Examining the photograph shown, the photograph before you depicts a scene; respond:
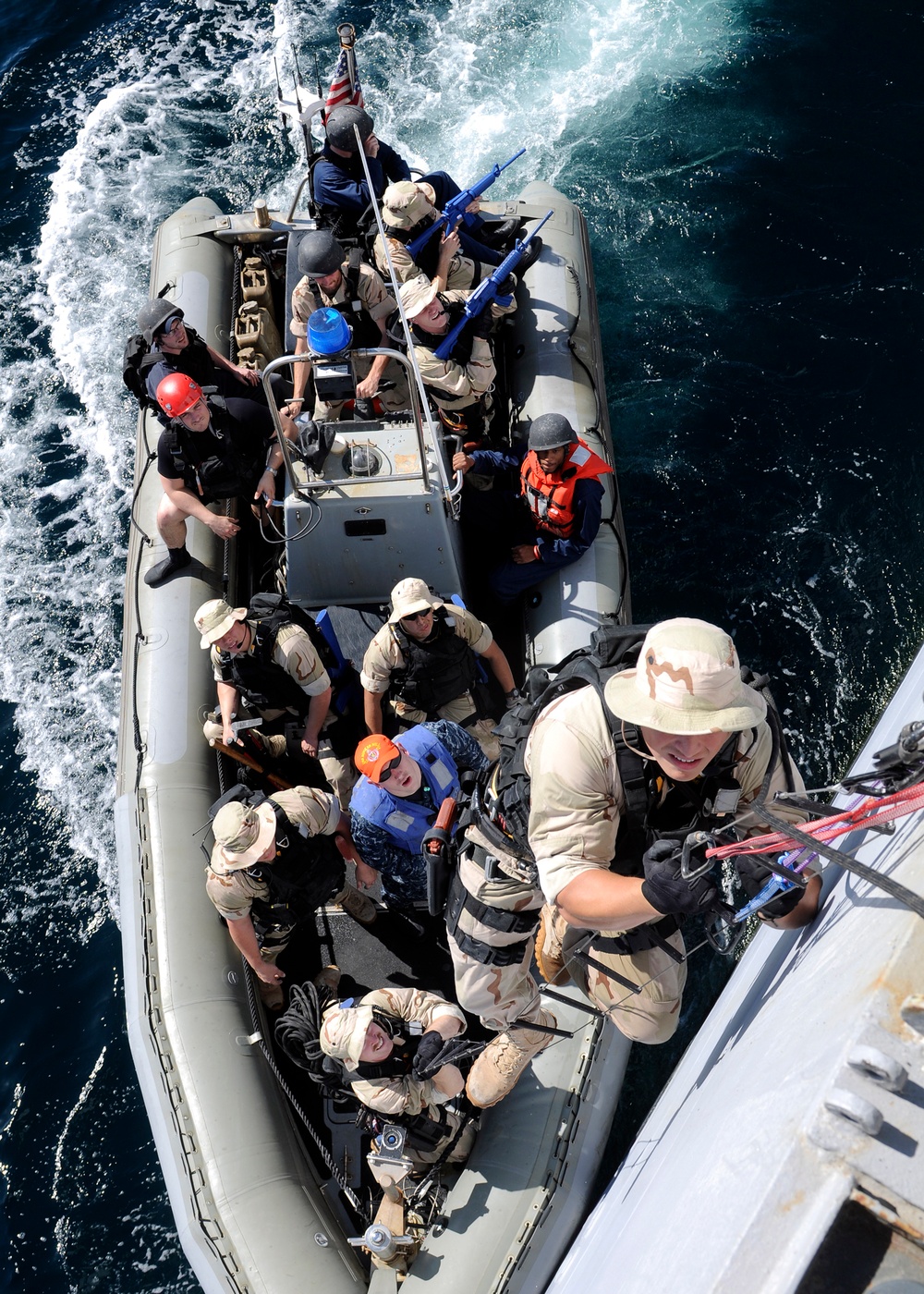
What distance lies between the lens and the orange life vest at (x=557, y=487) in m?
4.81

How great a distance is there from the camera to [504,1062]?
387 cm

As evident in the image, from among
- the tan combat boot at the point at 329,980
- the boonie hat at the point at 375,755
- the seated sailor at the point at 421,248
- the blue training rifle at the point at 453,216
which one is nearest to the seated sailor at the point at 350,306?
the seated sailor at the point at 421,248

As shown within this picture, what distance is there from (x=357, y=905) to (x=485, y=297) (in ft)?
9.95

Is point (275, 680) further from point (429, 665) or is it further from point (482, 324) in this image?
point (482, 324)

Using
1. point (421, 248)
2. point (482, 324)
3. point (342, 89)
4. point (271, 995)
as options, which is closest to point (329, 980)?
point (271, 995)

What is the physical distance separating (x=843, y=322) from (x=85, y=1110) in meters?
6.99

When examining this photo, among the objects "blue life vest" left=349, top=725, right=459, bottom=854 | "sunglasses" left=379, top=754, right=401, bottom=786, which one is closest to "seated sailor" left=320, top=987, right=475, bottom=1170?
"blue life vest" left=349, top=725, right=459, bottom=854

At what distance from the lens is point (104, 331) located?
352 inches

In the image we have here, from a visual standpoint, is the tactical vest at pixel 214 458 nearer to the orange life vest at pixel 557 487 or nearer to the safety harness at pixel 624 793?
the orange life vest at pixel 557 487

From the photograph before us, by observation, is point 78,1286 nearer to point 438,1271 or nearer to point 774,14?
point 438,1271

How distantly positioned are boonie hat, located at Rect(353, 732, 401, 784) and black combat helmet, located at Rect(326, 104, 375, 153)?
3.85 meters

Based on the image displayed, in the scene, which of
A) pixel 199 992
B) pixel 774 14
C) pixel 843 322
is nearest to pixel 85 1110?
pixel 199 992

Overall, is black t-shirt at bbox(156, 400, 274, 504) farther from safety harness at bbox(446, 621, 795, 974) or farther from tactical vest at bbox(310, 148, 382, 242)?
safety harness at bbox(446, 621, 795, 974)

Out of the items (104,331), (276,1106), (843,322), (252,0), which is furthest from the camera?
(252,0)
